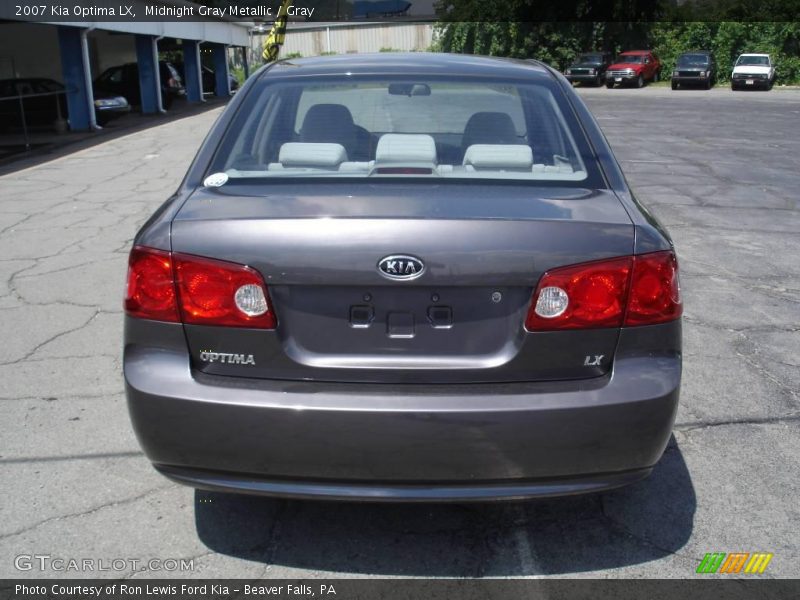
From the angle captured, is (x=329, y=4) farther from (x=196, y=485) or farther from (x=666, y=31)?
(x=196, y=485)

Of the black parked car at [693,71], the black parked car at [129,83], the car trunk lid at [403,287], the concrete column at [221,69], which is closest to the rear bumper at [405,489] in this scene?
the car trunk lid at [403,287]

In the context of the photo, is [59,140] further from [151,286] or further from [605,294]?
[605,294]

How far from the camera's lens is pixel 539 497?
258 centimetres

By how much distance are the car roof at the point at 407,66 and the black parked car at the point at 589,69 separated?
40.5m

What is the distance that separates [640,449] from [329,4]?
63.8 m

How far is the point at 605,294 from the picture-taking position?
8.39 ft

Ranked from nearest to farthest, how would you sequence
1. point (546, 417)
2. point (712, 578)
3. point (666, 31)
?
point (546, 417) → point (712, 578) → point (666, 31)

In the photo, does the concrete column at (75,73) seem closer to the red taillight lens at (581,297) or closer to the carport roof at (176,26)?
the carport roof at (176,26)

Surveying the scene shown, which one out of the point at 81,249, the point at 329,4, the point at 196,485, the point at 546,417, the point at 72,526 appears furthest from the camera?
the point at 329,4

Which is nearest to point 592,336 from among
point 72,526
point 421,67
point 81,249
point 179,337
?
point 179,337

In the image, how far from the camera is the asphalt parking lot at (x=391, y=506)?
295cm

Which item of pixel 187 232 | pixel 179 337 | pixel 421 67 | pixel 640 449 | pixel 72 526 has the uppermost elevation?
pixel 421 67

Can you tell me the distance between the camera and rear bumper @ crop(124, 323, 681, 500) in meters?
2.48

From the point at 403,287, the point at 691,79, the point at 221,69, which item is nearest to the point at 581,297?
the point at 403,287
